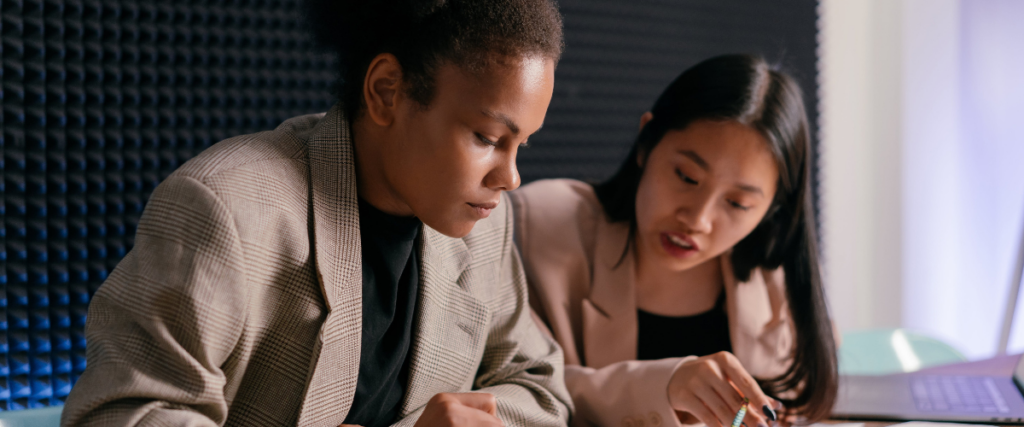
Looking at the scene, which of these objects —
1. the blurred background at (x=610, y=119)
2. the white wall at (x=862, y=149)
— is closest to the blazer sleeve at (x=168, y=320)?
the blurred background at (x=610, y=119)

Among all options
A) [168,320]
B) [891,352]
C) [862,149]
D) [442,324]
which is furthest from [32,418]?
[862,149]

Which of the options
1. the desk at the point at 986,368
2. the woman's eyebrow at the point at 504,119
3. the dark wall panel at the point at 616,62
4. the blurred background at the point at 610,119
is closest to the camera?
the woman's eyebrow at the point at 504,119

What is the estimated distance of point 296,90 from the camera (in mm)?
1603

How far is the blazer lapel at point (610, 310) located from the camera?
132cm

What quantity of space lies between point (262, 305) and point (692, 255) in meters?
0.78

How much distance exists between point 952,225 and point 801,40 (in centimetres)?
104

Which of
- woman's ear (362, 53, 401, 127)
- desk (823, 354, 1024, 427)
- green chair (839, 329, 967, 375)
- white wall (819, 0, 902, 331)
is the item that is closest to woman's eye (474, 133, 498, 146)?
woman's ear (362, 53, 401, 127)

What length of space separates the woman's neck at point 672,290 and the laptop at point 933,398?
0.30m

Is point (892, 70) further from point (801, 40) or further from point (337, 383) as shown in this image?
point (337, 383)

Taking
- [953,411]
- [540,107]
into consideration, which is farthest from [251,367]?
[953,411]

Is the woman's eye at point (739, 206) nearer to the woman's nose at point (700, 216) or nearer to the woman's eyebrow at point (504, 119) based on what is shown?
the woman's nose at point (700, 216)

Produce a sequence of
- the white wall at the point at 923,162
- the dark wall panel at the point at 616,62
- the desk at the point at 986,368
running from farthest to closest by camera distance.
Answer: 1. the white wall at the point at 923,162
2. the dark wall panel at the point at 616,62
3. the desk at the point at 986,368

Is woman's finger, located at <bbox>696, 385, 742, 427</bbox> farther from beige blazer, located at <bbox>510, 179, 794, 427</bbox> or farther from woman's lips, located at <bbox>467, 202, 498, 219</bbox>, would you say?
woman's lips, located at <bbox>467, 202, 498, 219</bbox>

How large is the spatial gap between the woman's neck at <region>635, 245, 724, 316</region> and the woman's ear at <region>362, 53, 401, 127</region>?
74 cm
